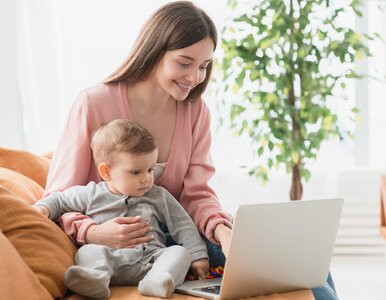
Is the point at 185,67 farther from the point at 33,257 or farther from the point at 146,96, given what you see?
the point at 33,257

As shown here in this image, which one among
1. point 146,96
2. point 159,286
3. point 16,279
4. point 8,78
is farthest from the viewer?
point 8,78

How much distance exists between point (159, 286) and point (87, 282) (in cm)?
17

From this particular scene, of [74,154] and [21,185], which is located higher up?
[74,154]

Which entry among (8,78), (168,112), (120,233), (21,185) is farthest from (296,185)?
(120,233)

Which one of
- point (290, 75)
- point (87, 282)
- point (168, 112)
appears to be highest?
point (168, 112)

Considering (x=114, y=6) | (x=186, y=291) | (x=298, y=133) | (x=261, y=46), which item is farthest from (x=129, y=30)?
(x=186, y=291)

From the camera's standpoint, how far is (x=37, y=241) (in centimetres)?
212

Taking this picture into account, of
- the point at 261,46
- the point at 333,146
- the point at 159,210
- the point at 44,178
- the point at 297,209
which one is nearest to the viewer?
the point at 297,209

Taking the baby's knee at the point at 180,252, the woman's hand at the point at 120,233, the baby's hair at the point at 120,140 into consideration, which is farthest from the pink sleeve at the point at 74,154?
the baby's knee at the point at 180,252

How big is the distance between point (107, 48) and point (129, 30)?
0.16 m

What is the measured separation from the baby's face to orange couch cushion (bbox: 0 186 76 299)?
0.22 metres

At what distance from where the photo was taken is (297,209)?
2.06 metres

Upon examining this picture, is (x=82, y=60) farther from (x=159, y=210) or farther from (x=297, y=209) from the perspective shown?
(x=297, y=209)

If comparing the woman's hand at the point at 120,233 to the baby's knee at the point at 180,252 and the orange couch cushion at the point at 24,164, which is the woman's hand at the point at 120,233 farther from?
the orange couch cushion at the point at 24,164
